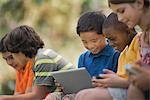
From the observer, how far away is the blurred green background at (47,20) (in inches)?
292

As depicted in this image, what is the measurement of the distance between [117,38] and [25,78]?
96cm

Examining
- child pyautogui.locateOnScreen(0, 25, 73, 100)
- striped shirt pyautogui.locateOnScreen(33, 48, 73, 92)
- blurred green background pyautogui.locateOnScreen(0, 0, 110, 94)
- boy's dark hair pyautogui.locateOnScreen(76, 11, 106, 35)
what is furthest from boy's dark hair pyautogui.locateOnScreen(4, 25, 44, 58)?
blurred green background pyautogui.locateOnScreen(0, 0, 110, 94)

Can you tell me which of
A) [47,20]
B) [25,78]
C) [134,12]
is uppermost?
[134,12]

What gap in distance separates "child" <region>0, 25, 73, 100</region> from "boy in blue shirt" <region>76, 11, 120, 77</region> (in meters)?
0.26

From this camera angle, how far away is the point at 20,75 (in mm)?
3926

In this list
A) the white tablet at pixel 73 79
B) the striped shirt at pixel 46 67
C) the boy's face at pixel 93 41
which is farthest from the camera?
the striped shirt at pixel 46 67

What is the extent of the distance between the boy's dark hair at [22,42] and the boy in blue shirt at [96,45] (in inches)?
18.2

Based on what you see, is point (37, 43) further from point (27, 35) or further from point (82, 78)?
point (82, 78)

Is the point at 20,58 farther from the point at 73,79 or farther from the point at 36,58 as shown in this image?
the point at 73,79

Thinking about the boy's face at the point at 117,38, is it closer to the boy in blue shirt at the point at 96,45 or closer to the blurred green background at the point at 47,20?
the boy in blue shirt at the point at 96,45

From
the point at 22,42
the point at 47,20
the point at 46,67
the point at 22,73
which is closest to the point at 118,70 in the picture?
the point at 46,67

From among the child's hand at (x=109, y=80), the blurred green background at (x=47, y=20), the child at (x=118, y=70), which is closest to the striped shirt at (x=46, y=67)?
the child at (x=118, y=70)

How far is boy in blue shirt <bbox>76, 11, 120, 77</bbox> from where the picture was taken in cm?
331

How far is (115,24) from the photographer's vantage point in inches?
123
